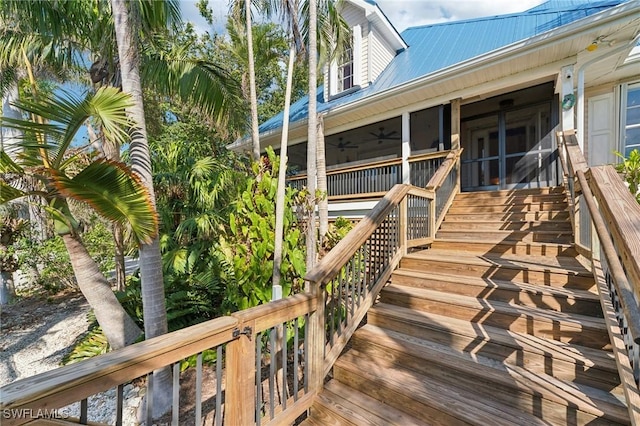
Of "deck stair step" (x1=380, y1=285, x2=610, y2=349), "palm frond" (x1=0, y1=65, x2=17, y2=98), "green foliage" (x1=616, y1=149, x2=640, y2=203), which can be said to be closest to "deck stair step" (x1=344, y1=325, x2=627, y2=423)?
"deck stair step" (x1=380, y1=285, x2=610, y2=349)

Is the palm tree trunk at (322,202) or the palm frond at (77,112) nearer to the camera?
the palm frond at (77,112)

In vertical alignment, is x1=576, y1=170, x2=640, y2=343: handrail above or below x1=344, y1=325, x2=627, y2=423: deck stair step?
above

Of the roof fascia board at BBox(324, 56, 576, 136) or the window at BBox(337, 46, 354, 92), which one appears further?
the window at BBox(337, 46, 354, 92)

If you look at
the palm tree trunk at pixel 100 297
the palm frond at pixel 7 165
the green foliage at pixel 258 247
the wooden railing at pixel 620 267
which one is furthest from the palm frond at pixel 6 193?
the wooden railing at pixel 620 267

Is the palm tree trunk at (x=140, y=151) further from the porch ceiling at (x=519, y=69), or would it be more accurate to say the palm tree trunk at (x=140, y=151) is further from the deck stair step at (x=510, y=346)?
the porch ceiling at (x=519, y=69)

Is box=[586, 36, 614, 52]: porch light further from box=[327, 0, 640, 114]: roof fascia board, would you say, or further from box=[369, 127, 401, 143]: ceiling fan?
box=[369, 127, 401, 143]: ceiling fan

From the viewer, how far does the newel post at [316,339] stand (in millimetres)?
2305

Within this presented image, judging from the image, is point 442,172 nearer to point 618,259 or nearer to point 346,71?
point 618,259

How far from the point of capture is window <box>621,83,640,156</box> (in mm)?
5656

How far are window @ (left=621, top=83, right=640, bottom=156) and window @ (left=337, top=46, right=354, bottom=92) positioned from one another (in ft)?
19.3

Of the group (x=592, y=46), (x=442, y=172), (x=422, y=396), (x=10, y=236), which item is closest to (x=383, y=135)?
(x=442, y=172)

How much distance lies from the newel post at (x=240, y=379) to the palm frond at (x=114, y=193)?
1832 mm

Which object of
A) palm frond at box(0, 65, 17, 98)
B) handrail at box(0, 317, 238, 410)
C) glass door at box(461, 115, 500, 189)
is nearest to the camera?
handrail at box(0, 317, 238, 410)

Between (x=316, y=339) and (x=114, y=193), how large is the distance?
2300mm
